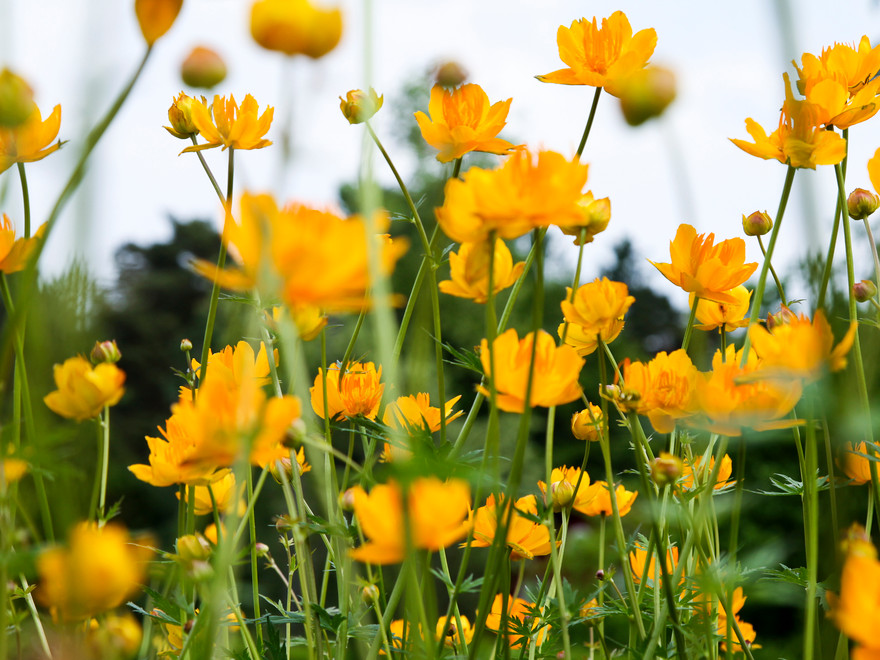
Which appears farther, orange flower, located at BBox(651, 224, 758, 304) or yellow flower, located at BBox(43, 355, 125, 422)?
orange flower, located at BBox(651, 224, 758, 304)

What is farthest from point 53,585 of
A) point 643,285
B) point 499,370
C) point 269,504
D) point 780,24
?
point 643,285

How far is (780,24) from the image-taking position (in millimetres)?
256

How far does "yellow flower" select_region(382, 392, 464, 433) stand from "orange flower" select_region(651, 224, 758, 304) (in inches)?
9.4

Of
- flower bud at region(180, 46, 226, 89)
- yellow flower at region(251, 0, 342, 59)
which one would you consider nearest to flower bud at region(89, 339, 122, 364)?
flower bud at region(180, 46, 226, 89)

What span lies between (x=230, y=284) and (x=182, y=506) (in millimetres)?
366

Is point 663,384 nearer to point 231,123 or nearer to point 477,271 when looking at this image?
point 477,271

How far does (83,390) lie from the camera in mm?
469

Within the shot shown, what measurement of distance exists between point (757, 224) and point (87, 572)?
74 cm

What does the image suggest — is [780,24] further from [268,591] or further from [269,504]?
[269,504]

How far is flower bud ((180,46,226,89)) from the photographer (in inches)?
18.2

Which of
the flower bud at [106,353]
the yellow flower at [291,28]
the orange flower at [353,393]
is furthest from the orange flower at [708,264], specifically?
the flower bud at [106,353]

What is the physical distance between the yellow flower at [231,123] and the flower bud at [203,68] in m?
0.23

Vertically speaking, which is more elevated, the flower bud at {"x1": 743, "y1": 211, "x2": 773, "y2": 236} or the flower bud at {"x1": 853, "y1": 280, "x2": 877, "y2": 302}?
the flower bud at {"x1": 743, "y1": 211, "x2": 773, "y2": 236}

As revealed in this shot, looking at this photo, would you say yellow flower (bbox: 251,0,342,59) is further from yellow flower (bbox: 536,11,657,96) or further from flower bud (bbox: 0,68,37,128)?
yellow flower (bbox: 536,11,657,96)
